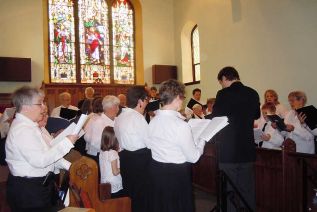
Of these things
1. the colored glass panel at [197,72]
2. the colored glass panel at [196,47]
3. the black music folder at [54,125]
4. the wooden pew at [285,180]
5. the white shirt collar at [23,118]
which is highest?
the colored glass panel at [196,47]

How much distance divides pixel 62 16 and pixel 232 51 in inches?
211

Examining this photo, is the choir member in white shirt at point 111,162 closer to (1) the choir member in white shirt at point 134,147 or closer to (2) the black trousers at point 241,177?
(1) the choir member in white shirt at point 134,147

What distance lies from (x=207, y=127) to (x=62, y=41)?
30.0 feet

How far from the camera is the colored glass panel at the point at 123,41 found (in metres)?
12.1

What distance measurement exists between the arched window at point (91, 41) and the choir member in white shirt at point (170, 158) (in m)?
8.67

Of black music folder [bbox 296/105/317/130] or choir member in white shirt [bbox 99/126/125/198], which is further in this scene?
black music folder [bbox 296/105/317/130]

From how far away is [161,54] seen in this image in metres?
12.4

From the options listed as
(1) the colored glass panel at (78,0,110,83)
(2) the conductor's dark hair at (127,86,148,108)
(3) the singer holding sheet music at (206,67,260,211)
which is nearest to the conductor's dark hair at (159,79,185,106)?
(2) the conductor's dark hair at (127,86,148,108)

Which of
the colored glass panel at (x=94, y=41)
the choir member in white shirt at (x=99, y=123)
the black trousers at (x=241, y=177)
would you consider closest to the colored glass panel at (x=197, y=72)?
the colored glass panel at (x=94, y=41)

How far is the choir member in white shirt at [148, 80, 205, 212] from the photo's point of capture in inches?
109

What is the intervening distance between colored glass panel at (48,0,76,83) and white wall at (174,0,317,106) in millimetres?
3846

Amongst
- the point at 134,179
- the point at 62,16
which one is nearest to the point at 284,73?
the point at 134,179

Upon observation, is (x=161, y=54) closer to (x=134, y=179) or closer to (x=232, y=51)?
(x=232, y=51)

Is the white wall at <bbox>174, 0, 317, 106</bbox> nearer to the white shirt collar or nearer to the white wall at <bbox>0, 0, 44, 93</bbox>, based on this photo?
the white wall at <bbox>0, 0, 44, 93</bbox>
